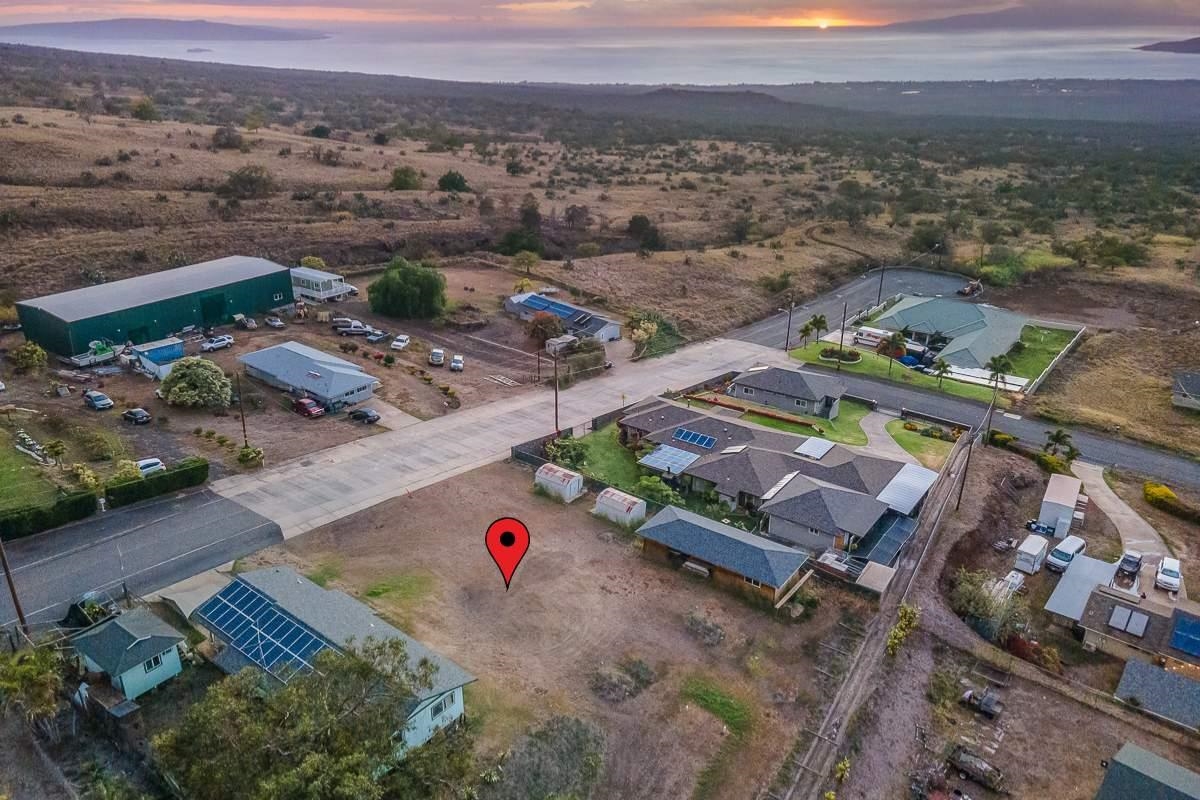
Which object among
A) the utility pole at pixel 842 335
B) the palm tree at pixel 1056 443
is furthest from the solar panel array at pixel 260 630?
the utility pole at pixel 842 335

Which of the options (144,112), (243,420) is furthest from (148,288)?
(144,112)

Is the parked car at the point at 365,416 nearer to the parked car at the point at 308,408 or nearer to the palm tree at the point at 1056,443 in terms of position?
the parked car at the point at 308,408

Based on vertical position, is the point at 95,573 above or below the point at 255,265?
below

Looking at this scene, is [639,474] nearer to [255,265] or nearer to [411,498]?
[411,498]

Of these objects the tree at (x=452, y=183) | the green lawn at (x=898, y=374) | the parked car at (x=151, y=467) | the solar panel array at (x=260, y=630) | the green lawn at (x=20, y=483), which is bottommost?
the green lawn at (x=898, y=374)

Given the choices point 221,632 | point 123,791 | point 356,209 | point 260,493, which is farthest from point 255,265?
point 123,791

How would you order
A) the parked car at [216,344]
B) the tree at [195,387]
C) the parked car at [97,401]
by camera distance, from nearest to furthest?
the parked car at [97,401] < the tree at [195,387] < the parked car at [216,344]

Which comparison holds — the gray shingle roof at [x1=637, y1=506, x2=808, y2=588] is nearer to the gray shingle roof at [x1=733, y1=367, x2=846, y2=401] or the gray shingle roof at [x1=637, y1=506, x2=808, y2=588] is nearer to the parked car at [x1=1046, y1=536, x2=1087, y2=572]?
the parked car at [x1=1046, y1=536, x2=1087, y2=572]

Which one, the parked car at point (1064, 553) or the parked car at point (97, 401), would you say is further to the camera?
the parked car at point (97, 401)
